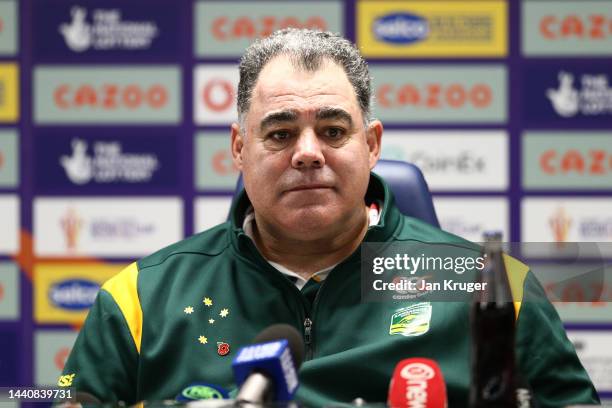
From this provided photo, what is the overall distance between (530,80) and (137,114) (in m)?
1.84

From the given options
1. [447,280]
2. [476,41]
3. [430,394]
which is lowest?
[430,394]

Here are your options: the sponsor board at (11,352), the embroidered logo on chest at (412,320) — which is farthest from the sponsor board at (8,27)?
the embroidered logo on chest at (412,320)

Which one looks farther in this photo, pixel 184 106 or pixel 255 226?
pixel 184 106

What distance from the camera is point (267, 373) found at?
95cm

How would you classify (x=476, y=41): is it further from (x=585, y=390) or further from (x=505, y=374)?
(x=505, y=374)

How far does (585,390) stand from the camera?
4.96ft

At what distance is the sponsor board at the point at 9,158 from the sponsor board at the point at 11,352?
2.28 feet

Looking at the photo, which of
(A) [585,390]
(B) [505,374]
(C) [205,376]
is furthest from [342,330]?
(B) [505,374]

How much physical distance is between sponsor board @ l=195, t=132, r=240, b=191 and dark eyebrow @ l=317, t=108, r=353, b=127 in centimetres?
196

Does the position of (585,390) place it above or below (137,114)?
below

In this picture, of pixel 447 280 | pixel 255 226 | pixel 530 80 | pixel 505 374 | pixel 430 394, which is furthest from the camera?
pixel 530 80

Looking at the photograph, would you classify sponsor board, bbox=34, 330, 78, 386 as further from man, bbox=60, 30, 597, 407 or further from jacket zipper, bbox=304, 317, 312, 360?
jacket zipper, bbox=304, 317, 312, 360

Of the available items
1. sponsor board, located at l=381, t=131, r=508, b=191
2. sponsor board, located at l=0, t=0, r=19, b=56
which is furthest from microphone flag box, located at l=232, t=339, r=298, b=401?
sponsor board, located at l=0, t=0, r=19, b=56

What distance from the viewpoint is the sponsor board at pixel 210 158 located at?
11.8 ft
